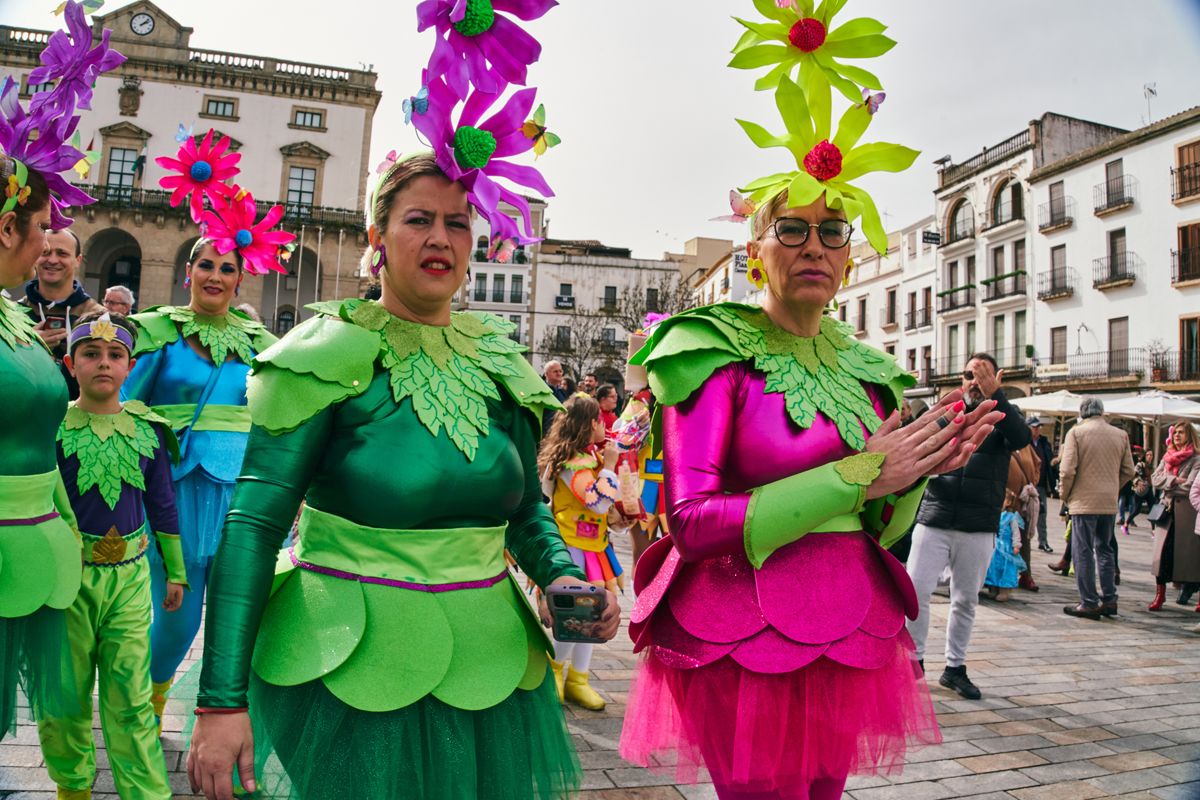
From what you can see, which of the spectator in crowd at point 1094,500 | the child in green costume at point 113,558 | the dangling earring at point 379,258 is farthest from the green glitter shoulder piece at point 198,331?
the spectator in crowd at point 1094,500

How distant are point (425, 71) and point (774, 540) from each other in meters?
1.34

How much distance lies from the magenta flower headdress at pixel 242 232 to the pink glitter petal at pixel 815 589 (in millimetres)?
3447

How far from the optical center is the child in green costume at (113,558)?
2775 millimetres

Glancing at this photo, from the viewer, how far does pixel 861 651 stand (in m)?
1.92

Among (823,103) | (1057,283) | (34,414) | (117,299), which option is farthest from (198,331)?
(1057,283)

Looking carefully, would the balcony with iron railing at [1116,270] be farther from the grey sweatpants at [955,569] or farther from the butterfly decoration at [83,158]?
the butterfly decoration at [83,158]

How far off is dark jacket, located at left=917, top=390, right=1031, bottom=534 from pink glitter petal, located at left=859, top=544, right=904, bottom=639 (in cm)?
336

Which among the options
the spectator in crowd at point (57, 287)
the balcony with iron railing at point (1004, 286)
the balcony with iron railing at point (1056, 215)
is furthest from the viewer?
the balcony with iron railing at point (1004, 286)

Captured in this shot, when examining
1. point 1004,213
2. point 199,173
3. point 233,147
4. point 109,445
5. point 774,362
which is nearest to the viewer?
point 774,362

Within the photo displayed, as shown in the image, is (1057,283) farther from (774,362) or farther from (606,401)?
(774,362)

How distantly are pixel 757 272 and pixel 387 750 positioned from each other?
164cm

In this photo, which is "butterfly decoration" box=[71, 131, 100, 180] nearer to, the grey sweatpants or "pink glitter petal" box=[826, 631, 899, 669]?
"pink glitter petal" box=[826, 631, 899, 669]

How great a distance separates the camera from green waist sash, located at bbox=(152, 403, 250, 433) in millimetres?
3967

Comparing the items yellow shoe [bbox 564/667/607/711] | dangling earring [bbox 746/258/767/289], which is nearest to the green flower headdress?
dangling earring [bbox 746/258/767/289]
